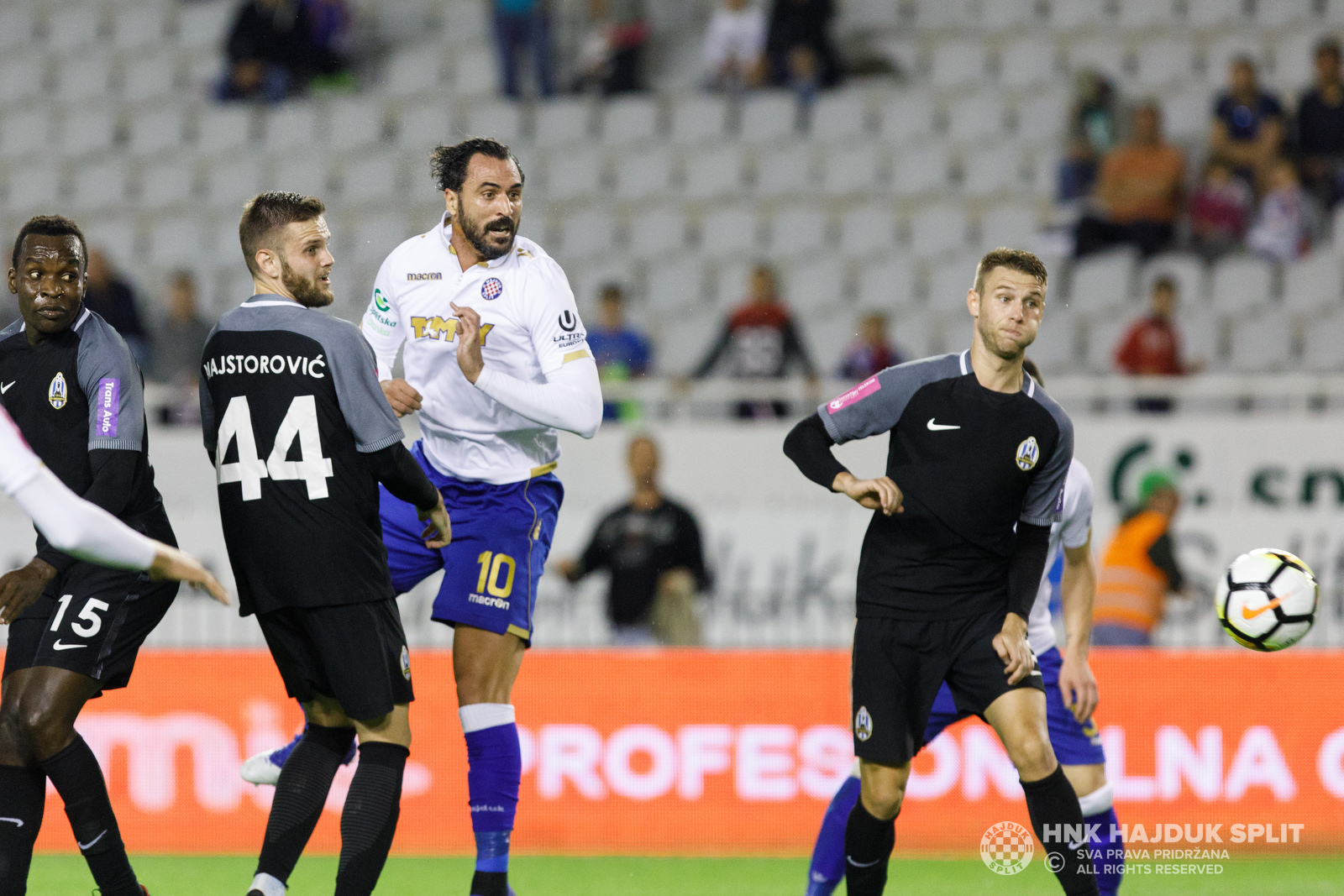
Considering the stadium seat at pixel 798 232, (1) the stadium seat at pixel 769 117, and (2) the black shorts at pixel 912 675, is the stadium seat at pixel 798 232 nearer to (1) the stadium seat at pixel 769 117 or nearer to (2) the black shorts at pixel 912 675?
(1) the stadium seat at pixel 769 117

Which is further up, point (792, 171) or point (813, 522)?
point (792, 171)

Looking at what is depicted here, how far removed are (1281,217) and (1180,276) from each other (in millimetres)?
873

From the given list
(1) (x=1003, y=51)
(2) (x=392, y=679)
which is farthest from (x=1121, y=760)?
(1) (x=1003, y=51)

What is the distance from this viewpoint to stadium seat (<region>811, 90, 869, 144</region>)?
13.9m

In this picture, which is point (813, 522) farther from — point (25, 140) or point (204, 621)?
point (25, 140)

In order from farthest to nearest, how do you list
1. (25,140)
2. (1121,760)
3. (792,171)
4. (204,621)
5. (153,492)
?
(25,140) → (792,171) → (204,621) → (1121,760) → (153,492)

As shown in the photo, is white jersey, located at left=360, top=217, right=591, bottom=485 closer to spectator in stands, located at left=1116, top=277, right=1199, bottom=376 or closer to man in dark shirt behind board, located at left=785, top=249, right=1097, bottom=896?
man in dark shirt behind board, located at left=785, top=249, right=1097, bottom=896

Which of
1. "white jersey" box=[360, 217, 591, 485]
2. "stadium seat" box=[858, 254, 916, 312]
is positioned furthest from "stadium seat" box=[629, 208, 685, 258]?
"white jersey" box=[360, 217, 591, 485]

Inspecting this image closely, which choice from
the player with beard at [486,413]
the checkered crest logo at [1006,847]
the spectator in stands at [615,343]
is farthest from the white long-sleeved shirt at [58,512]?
the spectator in stands at [615,343]

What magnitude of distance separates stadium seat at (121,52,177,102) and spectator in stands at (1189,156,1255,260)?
9054 millimetres

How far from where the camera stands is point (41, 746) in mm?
5047

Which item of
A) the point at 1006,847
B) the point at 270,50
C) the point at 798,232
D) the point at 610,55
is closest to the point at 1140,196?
the point at 798,232

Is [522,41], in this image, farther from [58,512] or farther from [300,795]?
[58,512]

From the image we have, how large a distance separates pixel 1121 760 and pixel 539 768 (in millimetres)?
2953
